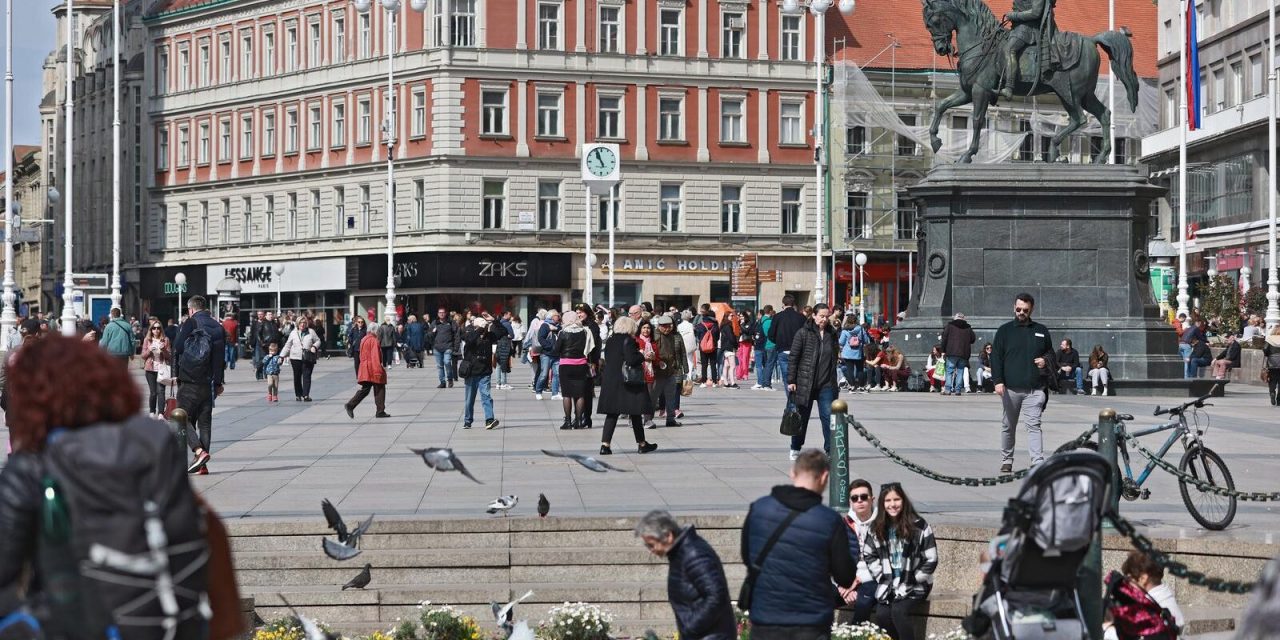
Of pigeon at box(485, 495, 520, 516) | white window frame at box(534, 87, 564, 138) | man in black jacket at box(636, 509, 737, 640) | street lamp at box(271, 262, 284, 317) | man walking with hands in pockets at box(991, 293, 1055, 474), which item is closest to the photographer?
man in black jacket at box(636, 509, 737, 640)

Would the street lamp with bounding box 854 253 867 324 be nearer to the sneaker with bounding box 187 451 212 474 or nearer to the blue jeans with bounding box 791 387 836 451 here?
the blue jeans with bounding box 791 387 836 451

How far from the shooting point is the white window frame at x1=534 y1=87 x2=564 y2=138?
74.5m

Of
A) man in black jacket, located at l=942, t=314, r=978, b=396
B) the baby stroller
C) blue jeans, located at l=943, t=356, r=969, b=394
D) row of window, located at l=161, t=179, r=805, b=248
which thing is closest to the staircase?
the baby stroller

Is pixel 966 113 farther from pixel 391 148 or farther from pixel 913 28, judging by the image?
pixel 391 148

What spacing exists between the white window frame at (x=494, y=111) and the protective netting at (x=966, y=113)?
12531mm

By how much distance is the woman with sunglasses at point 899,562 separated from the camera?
1248 cm

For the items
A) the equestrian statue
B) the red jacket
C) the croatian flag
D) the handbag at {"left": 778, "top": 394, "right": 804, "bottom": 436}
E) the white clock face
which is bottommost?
the handbag at {"left": 778, "top": 394, "right": 804, "bottom": 436}

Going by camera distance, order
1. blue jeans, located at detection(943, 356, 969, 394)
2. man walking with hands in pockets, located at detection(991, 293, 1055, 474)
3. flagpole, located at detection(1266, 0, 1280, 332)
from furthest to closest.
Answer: flagpole, located at detection(1266, 0, 1280, 332)
blue jeans, located at detection(943, 356, 969, 394)
man walking with hands in pockets, located at detection(991, 293, 1055, 474)

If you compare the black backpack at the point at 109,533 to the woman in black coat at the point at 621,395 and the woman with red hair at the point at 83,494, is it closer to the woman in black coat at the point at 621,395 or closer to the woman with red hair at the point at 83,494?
the woman with red hair at the point at 83,494

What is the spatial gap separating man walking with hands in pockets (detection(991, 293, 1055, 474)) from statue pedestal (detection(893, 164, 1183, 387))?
15340 millimetres

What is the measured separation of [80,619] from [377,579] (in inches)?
337

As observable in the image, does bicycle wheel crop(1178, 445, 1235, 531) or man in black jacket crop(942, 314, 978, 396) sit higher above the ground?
man in black jacket crop(942, 314, 978, 396)

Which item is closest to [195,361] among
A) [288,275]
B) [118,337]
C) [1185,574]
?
[118,337]

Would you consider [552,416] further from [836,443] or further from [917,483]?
[836,443]
